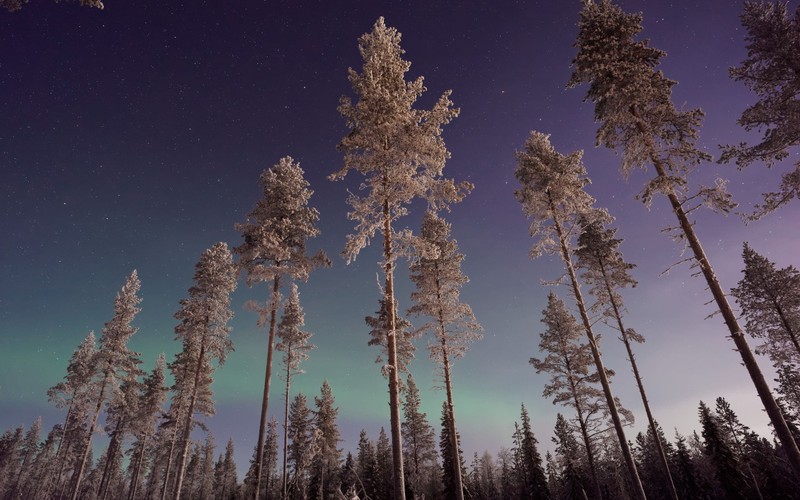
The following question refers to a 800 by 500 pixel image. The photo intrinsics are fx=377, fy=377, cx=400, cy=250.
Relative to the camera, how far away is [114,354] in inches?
1166

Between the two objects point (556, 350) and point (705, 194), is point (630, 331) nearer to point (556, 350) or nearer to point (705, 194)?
point (556, 350)

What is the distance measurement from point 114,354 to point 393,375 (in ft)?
95.6

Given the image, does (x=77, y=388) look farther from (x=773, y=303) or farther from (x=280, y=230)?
(x=773, y=303)

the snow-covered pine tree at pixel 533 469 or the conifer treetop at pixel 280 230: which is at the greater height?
the conifer treetop at pixel 280 230

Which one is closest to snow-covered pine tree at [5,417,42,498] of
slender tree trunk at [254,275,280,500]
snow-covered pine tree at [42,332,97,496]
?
snow-covered pine tree at [42,332,97,496]

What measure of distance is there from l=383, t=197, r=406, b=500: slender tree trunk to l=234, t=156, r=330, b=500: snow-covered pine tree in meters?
6.59

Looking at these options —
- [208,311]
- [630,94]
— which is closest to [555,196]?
[630,94]

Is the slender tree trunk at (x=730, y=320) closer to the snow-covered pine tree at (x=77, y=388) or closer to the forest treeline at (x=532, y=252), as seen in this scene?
the forest treeline at (x=532, y=252)

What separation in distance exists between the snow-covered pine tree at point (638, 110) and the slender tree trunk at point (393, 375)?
9172mm

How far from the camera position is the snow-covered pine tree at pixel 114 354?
95.5 ft

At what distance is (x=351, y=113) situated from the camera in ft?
45.7

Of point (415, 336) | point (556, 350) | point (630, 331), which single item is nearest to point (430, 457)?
point (556, 350)

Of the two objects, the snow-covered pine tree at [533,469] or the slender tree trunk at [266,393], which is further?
the snow-covered pine tree at [533,469]

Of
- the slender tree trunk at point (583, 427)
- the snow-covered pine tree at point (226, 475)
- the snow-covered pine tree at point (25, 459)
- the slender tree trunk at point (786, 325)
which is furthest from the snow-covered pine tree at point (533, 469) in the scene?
the snow-covered pine tree at point (25, 459)
